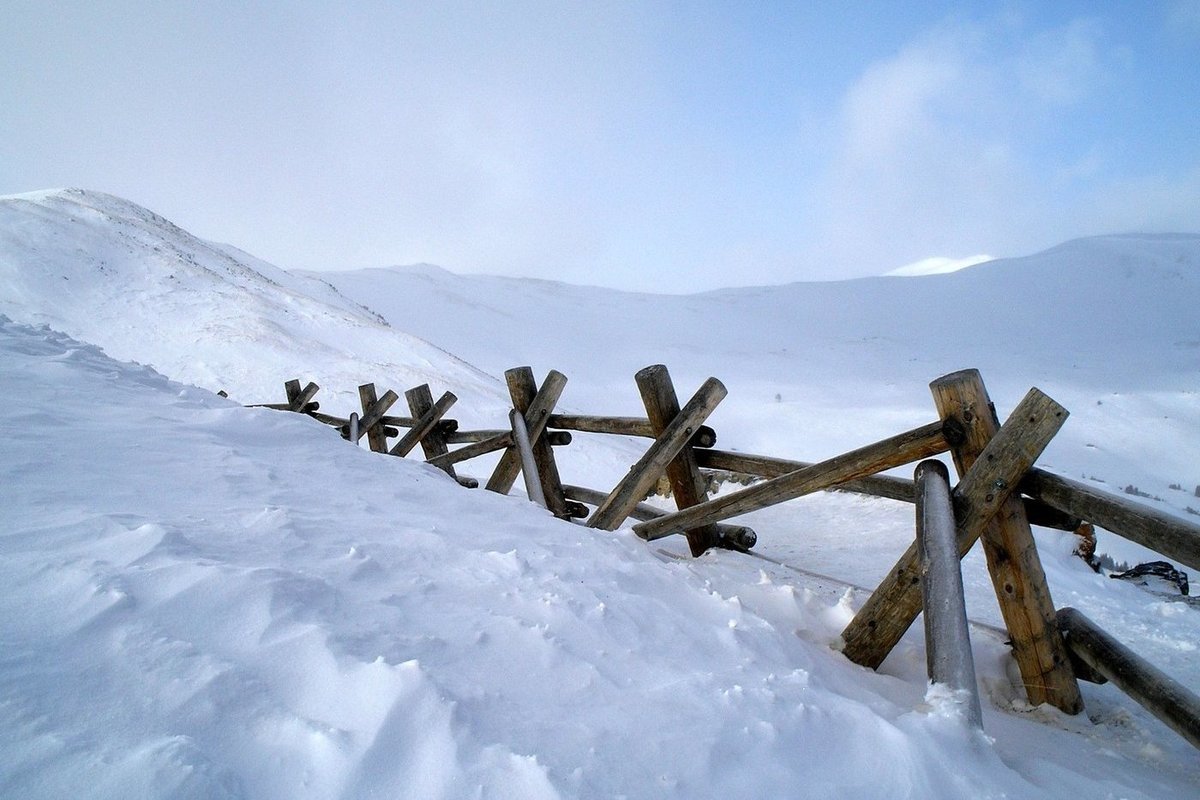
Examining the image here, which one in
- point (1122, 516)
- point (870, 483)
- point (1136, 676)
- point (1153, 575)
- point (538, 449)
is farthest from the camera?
point (1153, 575)

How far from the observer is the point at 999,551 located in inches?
92.7

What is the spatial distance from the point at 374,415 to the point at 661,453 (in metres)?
4.80

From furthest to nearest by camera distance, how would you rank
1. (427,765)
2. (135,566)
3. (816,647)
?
(816,647) < (135,566) < (427,765)

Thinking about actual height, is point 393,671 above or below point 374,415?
below

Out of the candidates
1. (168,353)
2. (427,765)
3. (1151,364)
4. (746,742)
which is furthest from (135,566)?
(1151,364)

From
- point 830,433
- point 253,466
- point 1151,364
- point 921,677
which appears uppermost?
point 1151,364

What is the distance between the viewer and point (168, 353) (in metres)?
14.0

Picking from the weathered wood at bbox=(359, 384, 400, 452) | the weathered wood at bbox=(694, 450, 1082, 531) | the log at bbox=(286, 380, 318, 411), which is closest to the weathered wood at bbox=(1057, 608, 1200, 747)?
the weathered wood at bbox=(694, 450, 1082, 531)

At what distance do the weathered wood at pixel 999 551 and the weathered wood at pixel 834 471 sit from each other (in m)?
0.12

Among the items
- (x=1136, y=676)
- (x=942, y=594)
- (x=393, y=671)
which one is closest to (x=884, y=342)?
(x=1136, y=676)

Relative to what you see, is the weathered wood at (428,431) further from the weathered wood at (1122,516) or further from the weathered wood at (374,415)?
the weathered wood at (1122,516)

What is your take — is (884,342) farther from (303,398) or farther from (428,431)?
(428,431)

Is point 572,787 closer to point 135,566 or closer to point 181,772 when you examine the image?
point 181,772

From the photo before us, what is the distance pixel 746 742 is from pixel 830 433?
53.7 feet
